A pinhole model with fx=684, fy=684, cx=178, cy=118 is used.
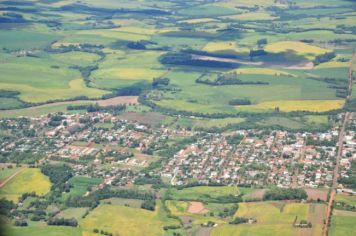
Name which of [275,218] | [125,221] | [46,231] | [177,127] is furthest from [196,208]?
[177,127]

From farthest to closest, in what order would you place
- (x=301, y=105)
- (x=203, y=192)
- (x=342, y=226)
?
1. (x=301, y=105)
2. (x=203, y=192)
3. (x=342, y=226)

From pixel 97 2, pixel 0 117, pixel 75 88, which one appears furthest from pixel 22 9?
pixel 0 117

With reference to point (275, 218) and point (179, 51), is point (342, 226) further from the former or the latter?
point (179, 51)

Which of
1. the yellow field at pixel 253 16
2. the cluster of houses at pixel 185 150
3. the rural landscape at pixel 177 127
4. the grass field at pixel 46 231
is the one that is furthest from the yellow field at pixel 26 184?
the yellow field at pixel 253 16

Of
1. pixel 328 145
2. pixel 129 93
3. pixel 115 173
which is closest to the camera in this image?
pixel 115 173

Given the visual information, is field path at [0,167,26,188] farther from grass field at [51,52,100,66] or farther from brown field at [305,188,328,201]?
grass field at [51,52,100,66]

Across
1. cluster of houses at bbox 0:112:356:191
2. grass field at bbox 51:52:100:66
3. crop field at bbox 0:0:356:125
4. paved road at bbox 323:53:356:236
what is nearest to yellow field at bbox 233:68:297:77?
crop field at bbox 0:0:356:125

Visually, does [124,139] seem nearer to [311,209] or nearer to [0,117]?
[0,117]
